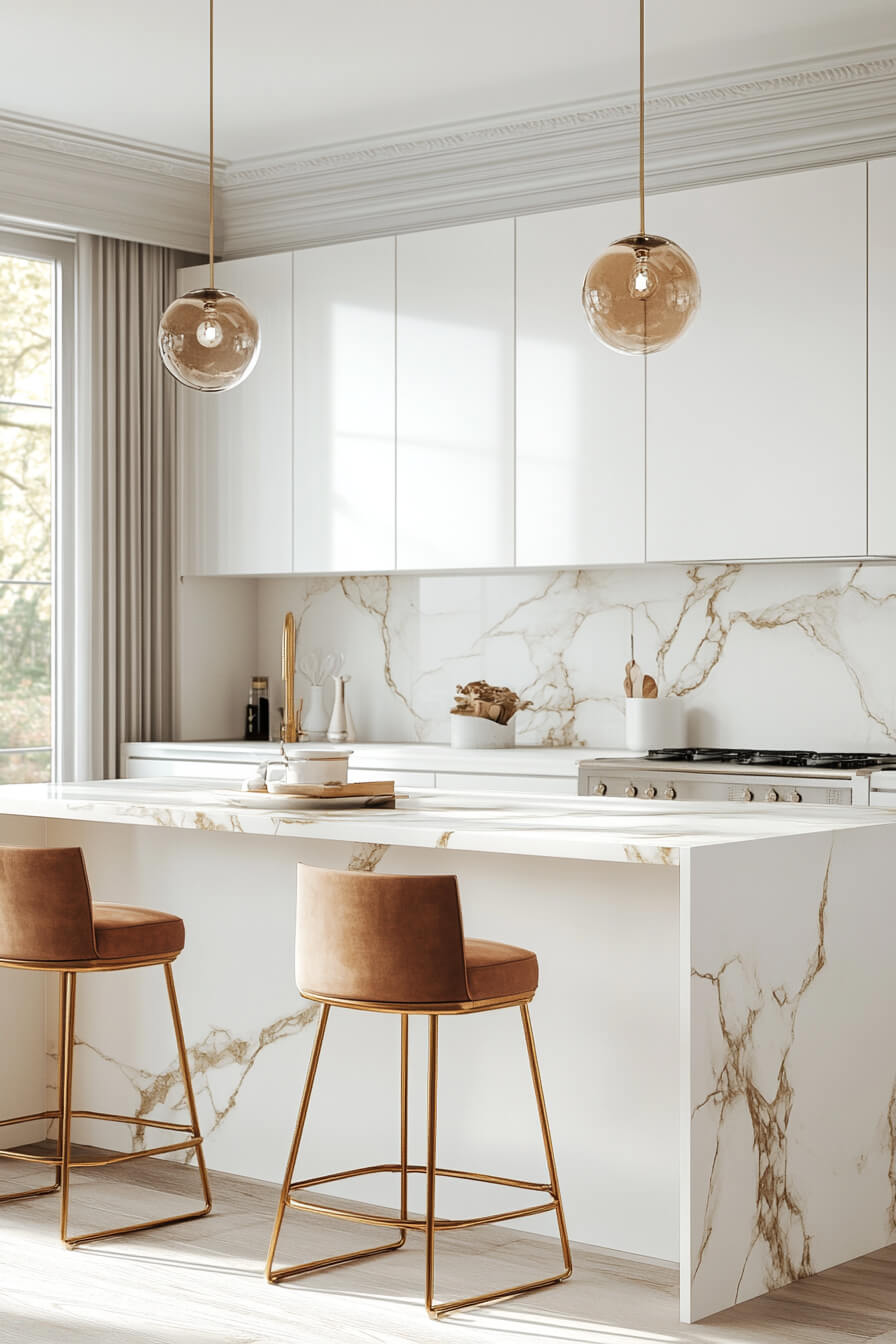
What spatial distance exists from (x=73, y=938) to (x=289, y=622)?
2.20 meters

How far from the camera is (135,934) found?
3590mm

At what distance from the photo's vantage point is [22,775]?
19.4ft

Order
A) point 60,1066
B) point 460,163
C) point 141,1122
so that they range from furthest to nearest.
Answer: point 460,163
point 60,1066
point 141,1122

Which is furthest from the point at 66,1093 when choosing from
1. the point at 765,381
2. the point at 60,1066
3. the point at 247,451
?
the point at 247,451

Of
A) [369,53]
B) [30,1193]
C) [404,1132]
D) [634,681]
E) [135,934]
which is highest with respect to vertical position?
[369,53]

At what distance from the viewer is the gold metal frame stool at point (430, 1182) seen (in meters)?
3.12

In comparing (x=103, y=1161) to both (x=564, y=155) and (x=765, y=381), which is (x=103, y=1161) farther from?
(x=564, y=155)

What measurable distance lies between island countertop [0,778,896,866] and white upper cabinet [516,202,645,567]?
1419 millimetres

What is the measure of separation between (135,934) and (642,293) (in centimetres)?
162

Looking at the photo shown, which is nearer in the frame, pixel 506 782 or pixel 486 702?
pixel 506 782

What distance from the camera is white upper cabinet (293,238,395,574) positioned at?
226 inches

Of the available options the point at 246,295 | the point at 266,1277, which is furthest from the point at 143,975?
the point at 246,295

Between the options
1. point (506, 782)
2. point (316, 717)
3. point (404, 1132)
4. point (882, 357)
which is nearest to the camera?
point (404, 1132)

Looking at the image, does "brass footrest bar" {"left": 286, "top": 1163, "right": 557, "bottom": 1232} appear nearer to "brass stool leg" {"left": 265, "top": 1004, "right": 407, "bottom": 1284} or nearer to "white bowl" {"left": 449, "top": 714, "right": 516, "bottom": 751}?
"brass stool leg" {"left": 265, "top": 1004, "right": 407, "bottom": 1284}
